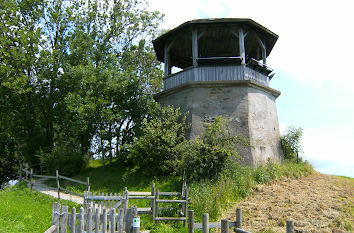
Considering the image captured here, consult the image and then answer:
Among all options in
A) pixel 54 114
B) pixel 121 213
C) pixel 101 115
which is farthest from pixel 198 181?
pixel 54 114

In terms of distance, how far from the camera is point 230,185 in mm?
10578

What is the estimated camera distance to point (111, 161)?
17781 millimetres

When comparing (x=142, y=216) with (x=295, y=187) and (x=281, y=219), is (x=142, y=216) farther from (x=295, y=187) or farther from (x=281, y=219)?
(x=295, y=187)

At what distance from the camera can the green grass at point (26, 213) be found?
8.02 metres

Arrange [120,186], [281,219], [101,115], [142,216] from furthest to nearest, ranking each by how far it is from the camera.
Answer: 1. [101,115]
2. [120,186]
3. [142,216]
4. [281,219]

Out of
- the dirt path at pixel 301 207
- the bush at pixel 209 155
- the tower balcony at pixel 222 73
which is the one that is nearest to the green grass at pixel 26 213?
the bush at pixel 209 155

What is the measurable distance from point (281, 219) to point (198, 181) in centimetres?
390

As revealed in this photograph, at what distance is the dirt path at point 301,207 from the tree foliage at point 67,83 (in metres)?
8.36

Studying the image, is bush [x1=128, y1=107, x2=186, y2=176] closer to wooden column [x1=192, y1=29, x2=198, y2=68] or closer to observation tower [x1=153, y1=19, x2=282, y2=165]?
observation tower [x1=153, y1=19, x2=282, y2=165]

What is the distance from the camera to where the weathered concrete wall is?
46.6ft

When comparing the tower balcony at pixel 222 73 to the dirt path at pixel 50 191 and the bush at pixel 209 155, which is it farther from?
the dirt path at pixel 50 191

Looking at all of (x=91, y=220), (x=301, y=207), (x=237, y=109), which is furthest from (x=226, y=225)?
(x=237, y=109)

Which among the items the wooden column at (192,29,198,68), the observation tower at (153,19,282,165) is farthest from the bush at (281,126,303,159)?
the wooden column at (192,29,198,68)

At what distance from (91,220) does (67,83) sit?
14185 mm
